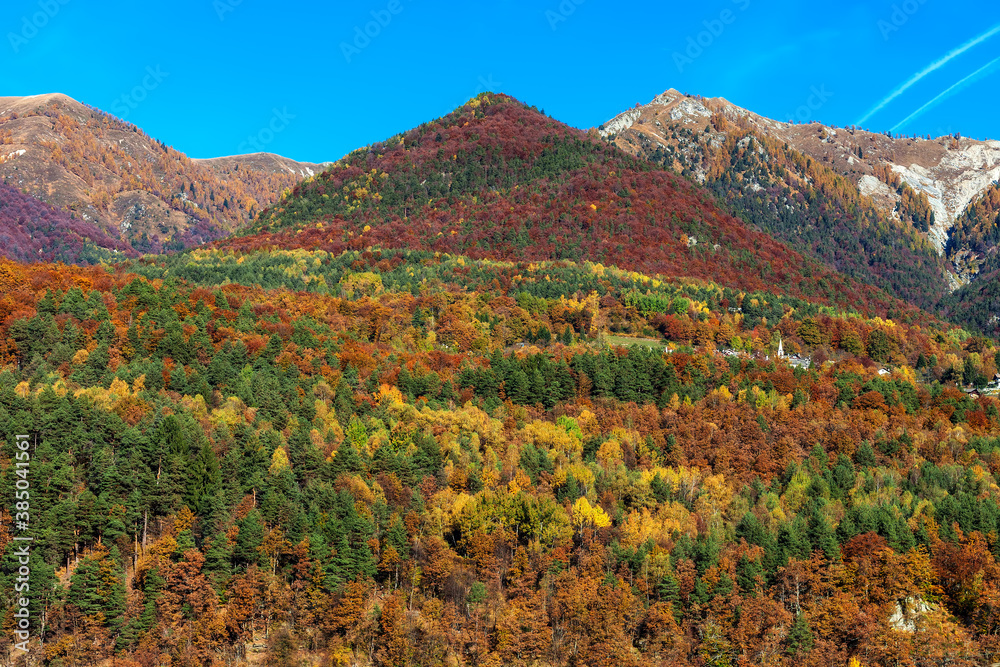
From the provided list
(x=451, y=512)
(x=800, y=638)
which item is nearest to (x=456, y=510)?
(x=451, y=512)

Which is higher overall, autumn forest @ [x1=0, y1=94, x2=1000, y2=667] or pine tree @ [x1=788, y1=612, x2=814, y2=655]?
autumn forest @ [x1=0, y1=94, x2=1000, y2=667]

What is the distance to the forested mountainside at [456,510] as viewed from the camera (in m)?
87.2

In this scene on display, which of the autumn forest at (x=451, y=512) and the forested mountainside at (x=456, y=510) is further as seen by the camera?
the forested mountainside at (x=456, y=510)

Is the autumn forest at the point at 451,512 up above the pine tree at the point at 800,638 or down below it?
above

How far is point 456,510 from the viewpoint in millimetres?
104250

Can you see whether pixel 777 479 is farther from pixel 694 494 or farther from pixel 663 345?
pixel 663 345

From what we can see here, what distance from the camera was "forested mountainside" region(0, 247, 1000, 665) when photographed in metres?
87.2

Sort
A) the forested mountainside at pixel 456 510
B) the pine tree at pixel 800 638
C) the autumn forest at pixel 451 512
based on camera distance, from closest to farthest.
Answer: the autumn forest at pixel 451 512 < the forested mountainside at pixel 456 510 < the pine tree at pixel 800 638

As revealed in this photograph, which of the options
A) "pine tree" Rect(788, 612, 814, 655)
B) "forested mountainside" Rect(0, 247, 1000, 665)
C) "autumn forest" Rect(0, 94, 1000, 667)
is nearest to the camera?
"autumn forest" Rect(0, 94, 1000, 667)

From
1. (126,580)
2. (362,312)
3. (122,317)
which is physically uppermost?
(362,312)

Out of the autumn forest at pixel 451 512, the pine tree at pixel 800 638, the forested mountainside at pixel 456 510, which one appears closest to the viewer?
the autumn forest at pixel 451 512

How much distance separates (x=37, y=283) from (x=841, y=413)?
148639 millimetres

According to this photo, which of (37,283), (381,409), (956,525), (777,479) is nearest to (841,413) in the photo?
(777,479)

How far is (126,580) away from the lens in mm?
88438
